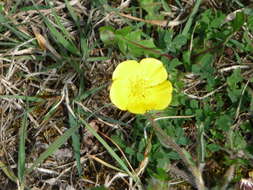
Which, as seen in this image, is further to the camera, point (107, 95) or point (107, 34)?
point (107, 95)

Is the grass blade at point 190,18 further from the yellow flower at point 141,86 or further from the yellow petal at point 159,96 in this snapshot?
the yellow petal at point 159,96

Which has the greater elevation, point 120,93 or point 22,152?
point 120,93

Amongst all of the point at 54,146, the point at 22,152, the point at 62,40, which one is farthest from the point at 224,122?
the point at 22,152

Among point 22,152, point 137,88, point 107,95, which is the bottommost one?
point 22,152

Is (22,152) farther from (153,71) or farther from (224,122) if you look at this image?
(224,122)

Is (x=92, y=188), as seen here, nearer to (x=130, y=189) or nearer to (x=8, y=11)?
(x=130, y=189)

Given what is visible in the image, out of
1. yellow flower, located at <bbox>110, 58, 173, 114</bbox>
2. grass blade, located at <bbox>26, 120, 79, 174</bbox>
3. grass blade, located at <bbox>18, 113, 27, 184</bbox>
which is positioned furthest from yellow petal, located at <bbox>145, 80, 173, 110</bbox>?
grass blade, located at <bbox>18, 113, 27, 184</bbox>

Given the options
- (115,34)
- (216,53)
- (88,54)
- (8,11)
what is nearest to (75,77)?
(88,54)

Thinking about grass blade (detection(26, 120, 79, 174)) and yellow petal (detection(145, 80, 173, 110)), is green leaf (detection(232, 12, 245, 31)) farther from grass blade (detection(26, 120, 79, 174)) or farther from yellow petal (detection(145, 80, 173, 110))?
grass blade (detection(26, 120, 79, 174))
